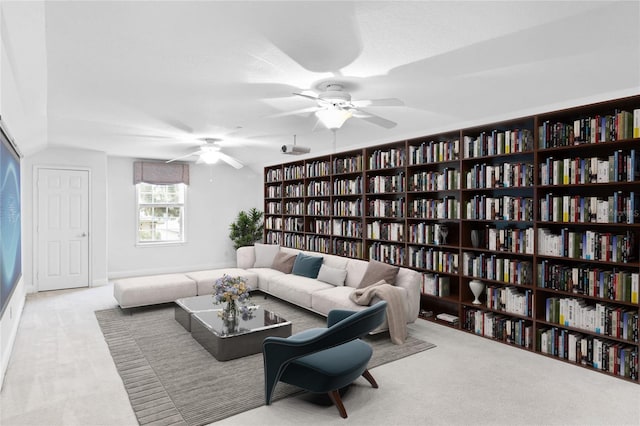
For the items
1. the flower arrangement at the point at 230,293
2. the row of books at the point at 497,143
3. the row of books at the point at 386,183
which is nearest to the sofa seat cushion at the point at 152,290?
the flower arrangement at the point at 230,293

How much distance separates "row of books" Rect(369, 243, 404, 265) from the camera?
5156 mm

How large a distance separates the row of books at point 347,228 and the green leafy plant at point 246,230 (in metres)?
3.04

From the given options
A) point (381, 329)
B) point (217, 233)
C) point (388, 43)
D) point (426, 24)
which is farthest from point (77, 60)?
point (217, 233)

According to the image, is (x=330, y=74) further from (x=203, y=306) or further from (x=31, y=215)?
(x=31, y=215)

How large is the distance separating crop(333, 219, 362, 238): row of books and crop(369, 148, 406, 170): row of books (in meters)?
0.90

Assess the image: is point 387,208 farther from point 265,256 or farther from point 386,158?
point 265,256

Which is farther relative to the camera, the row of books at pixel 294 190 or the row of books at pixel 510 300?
the row of books at pixel 294 190

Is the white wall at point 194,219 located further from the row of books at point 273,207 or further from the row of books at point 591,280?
the row of books at point 591,280

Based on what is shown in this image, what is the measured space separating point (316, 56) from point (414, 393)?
262 cm

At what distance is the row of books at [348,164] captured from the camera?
573cm

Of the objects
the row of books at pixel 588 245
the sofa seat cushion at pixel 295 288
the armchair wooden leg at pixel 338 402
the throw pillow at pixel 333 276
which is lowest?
the armchair wooden leg at pixel 338 402

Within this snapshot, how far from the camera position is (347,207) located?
597 centimetres

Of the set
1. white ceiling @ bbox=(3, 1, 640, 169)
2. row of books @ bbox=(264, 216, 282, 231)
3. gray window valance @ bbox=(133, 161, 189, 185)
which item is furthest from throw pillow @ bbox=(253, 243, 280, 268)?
gray window valance @ bbox=(133, 161, 189, 185)

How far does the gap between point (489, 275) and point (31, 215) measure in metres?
7.03
